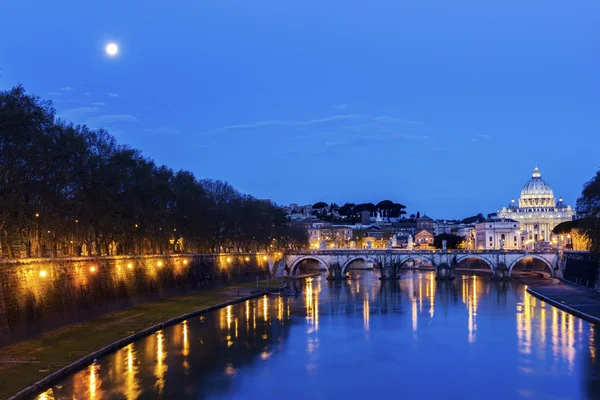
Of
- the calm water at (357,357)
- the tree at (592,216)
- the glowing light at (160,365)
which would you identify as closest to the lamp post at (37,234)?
the calm water at (357,357)

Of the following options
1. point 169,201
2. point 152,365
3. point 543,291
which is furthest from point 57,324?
point 543,291

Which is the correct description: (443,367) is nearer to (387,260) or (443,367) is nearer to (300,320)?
(300,320)

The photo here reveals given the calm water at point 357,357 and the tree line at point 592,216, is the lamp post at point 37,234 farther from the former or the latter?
the tree line at point 592,216

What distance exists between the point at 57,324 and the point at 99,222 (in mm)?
14704

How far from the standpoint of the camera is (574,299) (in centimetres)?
6638

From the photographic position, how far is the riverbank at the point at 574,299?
179 ft

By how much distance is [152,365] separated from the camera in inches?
1401

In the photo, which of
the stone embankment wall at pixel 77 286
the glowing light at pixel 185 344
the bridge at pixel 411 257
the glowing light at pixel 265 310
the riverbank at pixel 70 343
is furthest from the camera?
the bridge at pixel 411 257

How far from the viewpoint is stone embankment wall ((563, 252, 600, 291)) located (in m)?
76.2

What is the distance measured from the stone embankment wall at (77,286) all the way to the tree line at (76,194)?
3638mm

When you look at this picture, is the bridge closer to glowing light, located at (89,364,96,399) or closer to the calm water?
the calm water

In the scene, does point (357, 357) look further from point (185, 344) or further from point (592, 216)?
point (592, 216)

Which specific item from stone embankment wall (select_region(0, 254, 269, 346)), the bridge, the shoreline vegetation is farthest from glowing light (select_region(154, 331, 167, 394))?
the bridge

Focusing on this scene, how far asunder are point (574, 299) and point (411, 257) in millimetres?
47398
